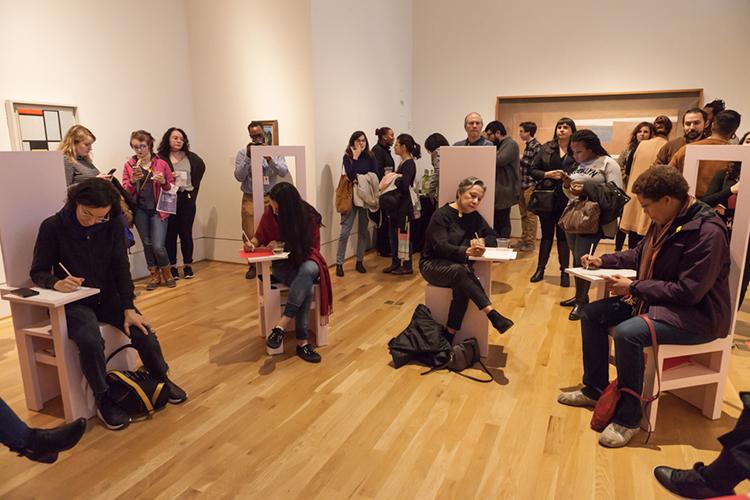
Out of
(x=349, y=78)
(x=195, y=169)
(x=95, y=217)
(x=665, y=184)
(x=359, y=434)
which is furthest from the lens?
(x=349, y=78)

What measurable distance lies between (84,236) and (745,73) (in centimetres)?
707

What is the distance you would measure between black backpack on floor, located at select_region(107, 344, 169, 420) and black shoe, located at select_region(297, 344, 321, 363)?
91cm

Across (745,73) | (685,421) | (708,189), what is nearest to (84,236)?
(685,421)

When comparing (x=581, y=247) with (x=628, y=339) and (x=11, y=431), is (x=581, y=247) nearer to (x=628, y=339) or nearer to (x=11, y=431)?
(x=628, y=339)

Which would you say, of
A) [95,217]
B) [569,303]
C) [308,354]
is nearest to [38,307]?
[95,217]

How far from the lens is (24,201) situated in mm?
2773

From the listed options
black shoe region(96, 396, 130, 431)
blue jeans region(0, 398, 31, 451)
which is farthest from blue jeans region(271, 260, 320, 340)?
blue jeans region(0, 398, 31, 451)

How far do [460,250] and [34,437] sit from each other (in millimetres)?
2393

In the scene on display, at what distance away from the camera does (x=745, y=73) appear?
6176 mm

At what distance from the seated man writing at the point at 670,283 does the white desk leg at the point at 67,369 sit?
2.59 m

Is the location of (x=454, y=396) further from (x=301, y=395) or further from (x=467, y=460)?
(x=301, y=395)

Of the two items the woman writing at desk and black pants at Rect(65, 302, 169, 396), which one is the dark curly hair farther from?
black pants at Rect(65, 302, 169, 396)

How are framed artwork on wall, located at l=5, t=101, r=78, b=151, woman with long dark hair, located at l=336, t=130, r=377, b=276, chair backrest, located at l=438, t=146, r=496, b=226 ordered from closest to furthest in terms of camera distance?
1. chair backrest, located at l=438, t=146, r=496, b=226
2. framed artwork on wall, located at l=5, t=101, r=78, b=151
3. woman with long dark hair, located at l=336, t=130, r=377, b=276

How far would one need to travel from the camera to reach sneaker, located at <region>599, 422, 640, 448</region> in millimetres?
2434
